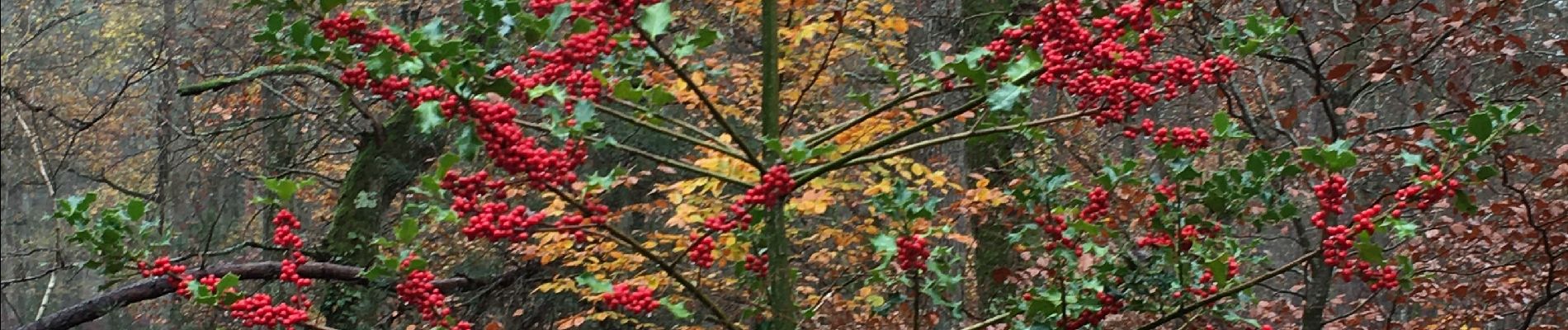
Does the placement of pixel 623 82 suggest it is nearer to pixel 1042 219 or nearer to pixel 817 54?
pixel 1042 219

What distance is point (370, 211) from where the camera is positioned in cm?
796

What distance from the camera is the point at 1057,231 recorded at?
3242 millimetres

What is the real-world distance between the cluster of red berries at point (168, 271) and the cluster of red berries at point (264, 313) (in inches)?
6.0

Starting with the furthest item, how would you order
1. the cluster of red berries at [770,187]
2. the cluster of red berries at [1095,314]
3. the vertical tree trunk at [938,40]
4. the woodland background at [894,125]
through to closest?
the vertical tree trunk at [938,40] < the woodland background at [894,125] < the cluster of red berries at [1095,314] < the cluster of red berries at [770,187]

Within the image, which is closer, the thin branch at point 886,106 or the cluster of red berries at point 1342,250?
the cluster of red berries at point 1342,250

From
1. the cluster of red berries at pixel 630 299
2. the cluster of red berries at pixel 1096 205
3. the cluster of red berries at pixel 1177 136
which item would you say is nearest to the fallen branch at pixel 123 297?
the cluster of red berries at pixel 630 299

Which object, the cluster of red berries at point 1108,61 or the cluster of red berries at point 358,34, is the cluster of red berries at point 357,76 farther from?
the cluster of red berries at point 1108,61

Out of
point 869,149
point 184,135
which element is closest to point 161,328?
point 184,135

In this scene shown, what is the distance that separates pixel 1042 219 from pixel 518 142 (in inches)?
58.3

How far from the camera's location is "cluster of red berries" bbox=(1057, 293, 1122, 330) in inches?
129

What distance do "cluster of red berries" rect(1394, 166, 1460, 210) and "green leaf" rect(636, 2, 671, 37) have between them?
1567 millimetres

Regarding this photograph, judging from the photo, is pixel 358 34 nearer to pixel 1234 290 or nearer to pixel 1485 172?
pixel 1234 290

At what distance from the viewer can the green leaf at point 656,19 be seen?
108 inches

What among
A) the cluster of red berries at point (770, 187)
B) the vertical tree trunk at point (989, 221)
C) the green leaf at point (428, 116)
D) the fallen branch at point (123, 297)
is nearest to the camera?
the green leaf at point (428, 116)
